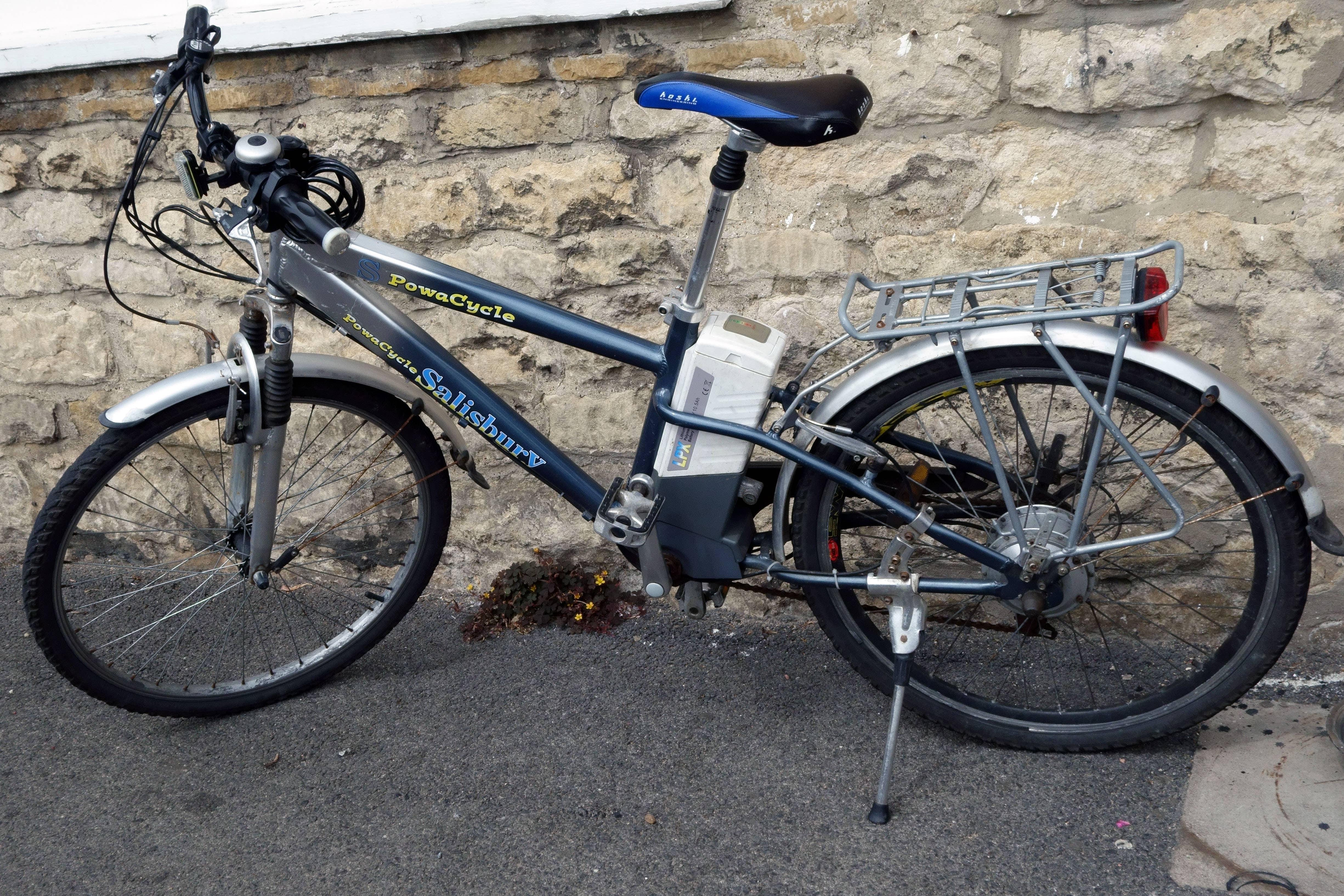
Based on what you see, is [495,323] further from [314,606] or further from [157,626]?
[157,626]

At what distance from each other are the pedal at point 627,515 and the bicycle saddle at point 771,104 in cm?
79

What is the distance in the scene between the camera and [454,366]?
233 cm

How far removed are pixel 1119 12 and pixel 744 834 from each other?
197 cm

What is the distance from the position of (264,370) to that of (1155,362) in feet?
6.12

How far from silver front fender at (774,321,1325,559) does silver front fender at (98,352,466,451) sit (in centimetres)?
112

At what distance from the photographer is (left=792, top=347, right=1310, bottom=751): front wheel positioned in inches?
81.5

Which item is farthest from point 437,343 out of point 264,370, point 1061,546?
point 1061,546

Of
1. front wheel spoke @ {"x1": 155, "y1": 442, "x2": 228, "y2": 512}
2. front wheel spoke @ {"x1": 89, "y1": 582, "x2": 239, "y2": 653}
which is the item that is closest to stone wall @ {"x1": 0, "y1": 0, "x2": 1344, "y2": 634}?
front wheel spoke @ {"x1": 155, "y1": 442, "x2": 228, "y2": 512}

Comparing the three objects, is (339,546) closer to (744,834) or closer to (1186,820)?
(744,834)

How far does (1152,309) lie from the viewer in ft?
6.31

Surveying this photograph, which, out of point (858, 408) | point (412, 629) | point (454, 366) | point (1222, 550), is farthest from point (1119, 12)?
point (412, 629)

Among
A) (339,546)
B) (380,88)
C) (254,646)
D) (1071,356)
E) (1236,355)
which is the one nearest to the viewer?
(1071,356)

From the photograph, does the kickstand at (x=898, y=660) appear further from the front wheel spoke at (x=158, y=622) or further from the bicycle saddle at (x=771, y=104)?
the front wheel spoke at (x=158, y=622)

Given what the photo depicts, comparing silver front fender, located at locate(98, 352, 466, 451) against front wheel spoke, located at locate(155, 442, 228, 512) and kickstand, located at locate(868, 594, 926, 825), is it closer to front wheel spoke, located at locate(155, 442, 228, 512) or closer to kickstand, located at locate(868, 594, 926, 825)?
front wheel spoke, located at locate(155, 442, 228, 512)
